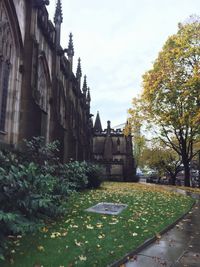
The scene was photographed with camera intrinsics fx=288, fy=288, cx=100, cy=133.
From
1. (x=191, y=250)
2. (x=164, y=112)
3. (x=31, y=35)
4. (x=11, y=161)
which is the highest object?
(x=31, y=35)

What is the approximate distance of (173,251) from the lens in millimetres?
5797

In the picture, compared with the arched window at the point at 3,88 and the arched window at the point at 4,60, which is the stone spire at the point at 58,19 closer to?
the arched window at the point at 4,60

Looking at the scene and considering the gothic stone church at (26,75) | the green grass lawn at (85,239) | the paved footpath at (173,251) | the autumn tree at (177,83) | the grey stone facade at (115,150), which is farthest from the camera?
the grey stone facade at (115,150)

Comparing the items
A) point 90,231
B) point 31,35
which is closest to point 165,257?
point 90,231

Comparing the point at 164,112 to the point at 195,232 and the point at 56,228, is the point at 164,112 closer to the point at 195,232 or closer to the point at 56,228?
the point at 195,232

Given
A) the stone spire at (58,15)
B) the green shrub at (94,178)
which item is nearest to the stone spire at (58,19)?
the stone spire at (58,15)

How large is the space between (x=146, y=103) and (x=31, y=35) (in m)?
14.1

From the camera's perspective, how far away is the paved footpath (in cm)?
507

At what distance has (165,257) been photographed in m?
5.40

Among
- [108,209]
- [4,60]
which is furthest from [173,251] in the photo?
[4,60]

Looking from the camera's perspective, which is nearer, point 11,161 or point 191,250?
point 191,250

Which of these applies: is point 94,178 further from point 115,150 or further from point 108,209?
point 115,150

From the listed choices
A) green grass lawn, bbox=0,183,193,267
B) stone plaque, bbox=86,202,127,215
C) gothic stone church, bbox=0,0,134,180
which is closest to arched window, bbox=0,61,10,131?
gothic stone church, bbox=0,0,134,180

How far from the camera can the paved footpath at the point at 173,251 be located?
5071mm
